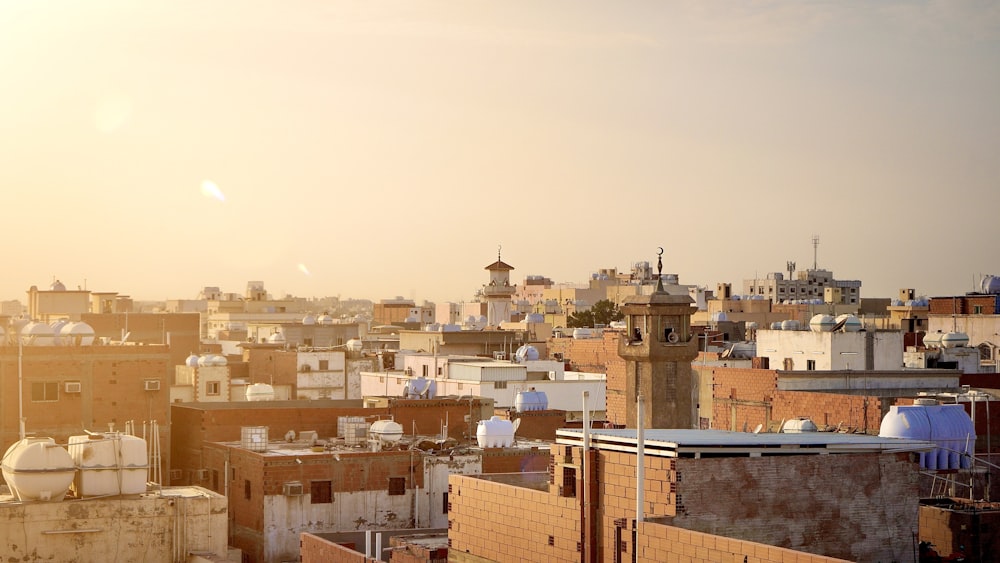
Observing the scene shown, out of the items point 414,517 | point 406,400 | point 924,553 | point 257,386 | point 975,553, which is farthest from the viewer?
point 257,386

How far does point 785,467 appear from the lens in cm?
2753

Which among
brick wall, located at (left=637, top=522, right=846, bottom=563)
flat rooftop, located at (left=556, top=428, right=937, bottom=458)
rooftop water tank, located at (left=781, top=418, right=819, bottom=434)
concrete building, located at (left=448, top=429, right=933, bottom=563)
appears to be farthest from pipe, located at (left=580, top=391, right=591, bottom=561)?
rooftop water tank, located at (left=781, top=418, right=819, bottom=434)

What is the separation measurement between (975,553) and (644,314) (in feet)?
70.6

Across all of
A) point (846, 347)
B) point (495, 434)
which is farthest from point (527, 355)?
point (495, 434)

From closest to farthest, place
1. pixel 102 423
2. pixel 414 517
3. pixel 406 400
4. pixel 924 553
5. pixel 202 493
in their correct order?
1. pixel 924 553
2. pixel 202 493
3. pixel 414 517
4. pixel 102 423
5. pixel 406 400

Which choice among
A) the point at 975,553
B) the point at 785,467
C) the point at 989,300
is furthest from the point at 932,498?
the point at 989,300

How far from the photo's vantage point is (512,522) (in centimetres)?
3064

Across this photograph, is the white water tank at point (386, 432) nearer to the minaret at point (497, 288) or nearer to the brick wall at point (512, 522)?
the brick wall at point (512, 522)

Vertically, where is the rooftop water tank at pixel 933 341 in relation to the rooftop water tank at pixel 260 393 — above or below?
above

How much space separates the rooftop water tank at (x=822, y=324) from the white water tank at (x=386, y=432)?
22.2 metres

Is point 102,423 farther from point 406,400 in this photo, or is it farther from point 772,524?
point 772,524

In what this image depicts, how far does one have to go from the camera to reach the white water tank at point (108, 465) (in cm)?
3575

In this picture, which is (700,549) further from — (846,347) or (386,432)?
(846,347)

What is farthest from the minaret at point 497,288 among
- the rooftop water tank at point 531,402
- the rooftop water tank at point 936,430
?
the rooftop water tank at point 936,430
